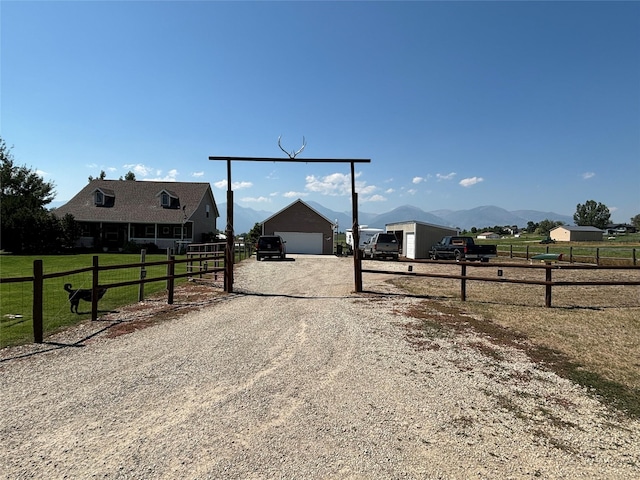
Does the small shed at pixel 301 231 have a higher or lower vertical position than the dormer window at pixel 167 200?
lower

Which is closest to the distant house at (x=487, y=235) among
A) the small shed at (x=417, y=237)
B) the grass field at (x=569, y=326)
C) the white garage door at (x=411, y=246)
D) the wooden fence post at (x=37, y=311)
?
the small shed at (x=417, y=237)

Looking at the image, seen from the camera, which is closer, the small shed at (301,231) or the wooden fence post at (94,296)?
the wooden fence post at (94,296)

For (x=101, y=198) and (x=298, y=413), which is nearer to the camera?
(x=298, y=413)

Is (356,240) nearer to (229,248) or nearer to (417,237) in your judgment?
(229,248)

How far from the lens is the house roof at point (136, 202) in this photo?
33969 millimetres

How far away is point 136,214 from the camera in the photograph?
34469 mm

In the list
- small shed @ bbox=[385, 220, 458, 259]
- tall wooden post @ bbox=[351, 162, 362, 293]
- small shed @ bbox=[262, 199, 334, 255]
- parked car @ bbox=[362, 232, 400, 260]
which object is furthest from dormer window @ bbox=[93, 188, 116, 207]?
tall wooden post @ bbox=[351, 162, 362, 293]

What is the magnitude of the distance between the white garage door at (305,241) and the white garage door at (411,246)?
8.60 m

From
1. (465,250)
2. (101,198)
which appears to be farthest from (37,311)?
(101,198)

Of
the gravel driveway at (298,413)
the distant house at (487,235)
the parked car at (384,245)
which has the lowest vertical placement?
the gravel driveway at (298,413)

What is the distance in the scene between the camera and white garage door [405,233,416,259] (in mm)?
31788

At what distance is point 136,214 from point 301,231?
49.1ft

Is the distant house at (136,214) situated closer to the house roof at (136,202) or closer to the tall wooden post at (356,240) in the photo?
the house roof at (136,202)

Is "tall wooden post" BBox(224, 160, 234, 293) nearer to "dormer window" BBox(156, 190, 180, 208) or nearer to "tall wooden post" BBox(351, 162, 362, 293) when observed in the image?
"tall wooden post" BBox(351, 162, 362, 293)
